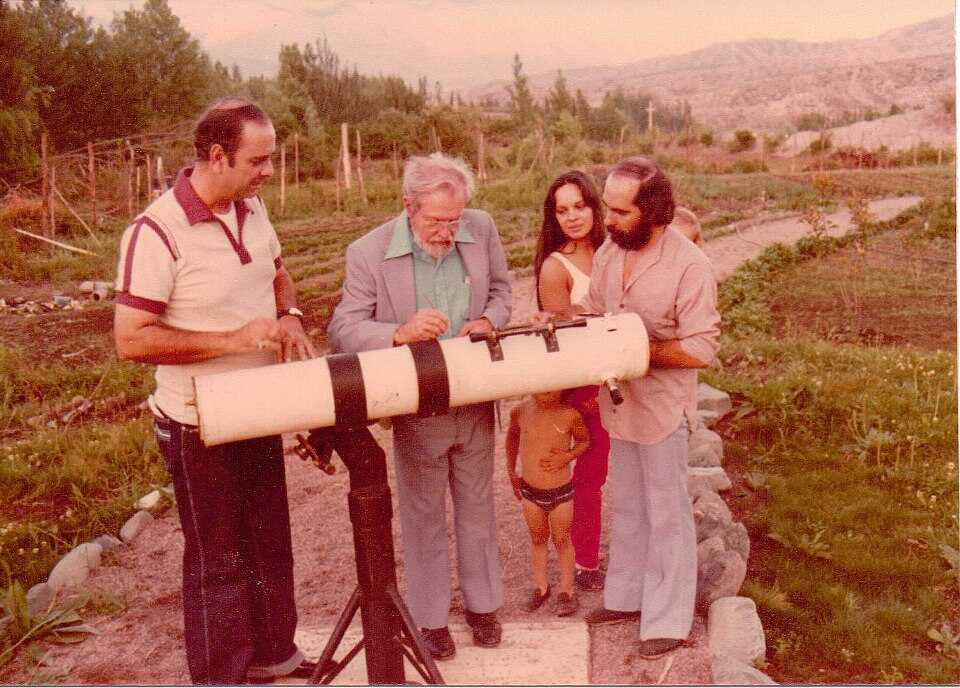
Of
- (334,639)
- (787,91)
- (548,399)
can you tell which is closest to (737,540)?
(548,399)

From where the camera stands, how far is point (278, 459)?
3.34 m

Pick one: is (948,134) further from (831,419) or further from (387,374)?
(387,374)

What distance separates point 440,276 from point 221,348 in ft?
2.93

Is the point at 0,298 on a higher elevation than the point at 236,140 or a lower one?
lower

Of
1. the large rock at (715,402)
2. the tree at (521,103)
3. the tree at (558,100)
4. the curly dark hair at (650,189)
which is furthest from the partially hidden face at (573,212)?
the tree at (558,100)

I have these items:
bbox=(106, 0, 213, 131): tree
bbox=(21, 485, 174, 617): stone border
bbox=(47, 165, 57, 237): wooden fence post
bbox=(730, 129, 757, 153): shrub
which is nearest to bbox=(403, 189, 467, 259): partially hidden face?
bbox=(21, 485, 174, 617): stone border

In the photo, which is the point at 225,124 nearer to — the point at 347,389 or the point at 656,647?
→ the point at 347,389

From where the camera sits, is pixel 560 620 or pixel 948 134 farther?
pixel 948 134

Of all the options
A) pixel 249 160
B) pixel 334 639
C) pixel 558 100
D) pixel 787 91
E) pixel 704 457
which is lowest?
pixel 704 457

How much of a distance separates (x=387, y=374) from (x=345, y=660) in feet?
3.75

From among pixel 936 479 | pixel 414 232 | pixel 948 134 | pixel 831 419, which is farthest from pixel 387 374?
pixel 948 134

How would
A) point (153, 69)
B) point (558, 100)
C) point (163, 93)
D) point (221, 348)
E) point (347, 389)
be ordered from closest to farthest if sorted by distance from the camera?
1. point (347, 389)
2. point (221, 348)
3. point (153, 69)
4. point (163, 93)
5. point (558, 100)

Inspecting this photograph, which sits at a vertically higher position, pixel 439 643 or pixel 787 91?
pixel 787 91

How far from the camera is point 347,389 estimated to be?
2648 mm
